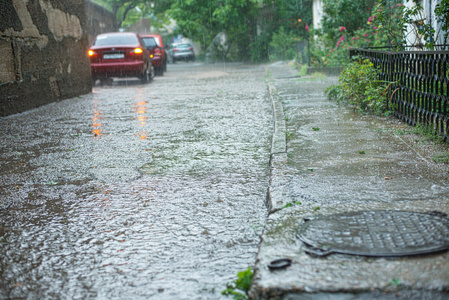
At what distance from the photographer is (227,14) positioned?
31.3 metres

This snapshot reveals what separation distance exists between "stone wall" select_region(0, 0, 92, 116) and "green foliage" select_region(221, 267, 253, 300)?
819cm

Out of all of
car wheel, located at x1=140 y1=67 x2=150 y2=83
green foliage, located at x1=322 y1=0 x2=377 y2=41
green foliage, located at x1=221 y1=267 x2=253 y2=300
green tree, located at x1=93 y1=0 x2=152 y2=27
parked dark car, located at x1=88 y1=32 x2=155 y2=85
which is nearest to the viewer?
green foliage, located at x1=221 y1=267 x2=253 y2=300

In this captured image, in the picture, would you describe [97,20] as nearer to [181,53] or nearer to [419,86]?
[181,53]

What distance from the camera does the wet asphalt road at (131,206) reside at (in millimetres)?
2996

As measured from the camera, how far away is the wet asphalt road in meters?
3.00

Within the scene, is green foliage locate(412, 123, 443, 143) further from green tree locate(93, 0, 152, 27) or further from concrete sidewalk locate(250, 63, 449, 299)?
green tree locate(93, 0, 152, 27)

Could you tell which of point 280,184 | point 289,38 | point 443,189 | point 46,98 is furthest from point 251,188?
point 289,38

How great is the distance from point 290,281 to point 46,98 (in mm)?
10361

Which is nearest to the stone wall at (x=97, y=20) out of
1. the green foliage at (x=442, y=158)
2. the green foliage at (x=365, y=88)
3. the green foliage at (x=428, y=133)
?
the green foliage at (x=365, y=88)

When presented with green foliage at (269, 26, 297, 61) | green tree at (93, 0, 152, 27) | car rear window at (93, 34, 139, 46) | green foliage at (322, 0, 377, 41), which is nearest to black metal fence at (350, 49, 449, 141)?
green foliage at (322, 0, 377, 41)

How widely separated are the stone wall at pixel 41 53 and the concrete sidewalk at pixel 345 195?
17.7ft

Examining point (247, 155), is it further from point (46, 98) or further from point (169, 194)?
point (46, 98)

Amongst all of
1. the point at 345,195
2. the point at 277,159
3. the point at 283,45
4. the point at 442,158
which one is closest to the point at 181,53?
the point at 283,45

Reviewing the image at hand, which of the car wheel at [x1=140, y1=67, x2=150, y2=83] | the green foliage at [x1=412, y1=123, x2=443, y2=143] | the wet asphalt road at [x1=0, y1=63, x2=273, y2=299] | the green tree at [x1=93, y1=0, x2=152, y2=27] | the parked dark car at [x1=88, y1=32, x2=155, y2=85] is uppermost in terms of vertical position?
the green tree at [x1=93, y1=0, x2=152, y2=27]
